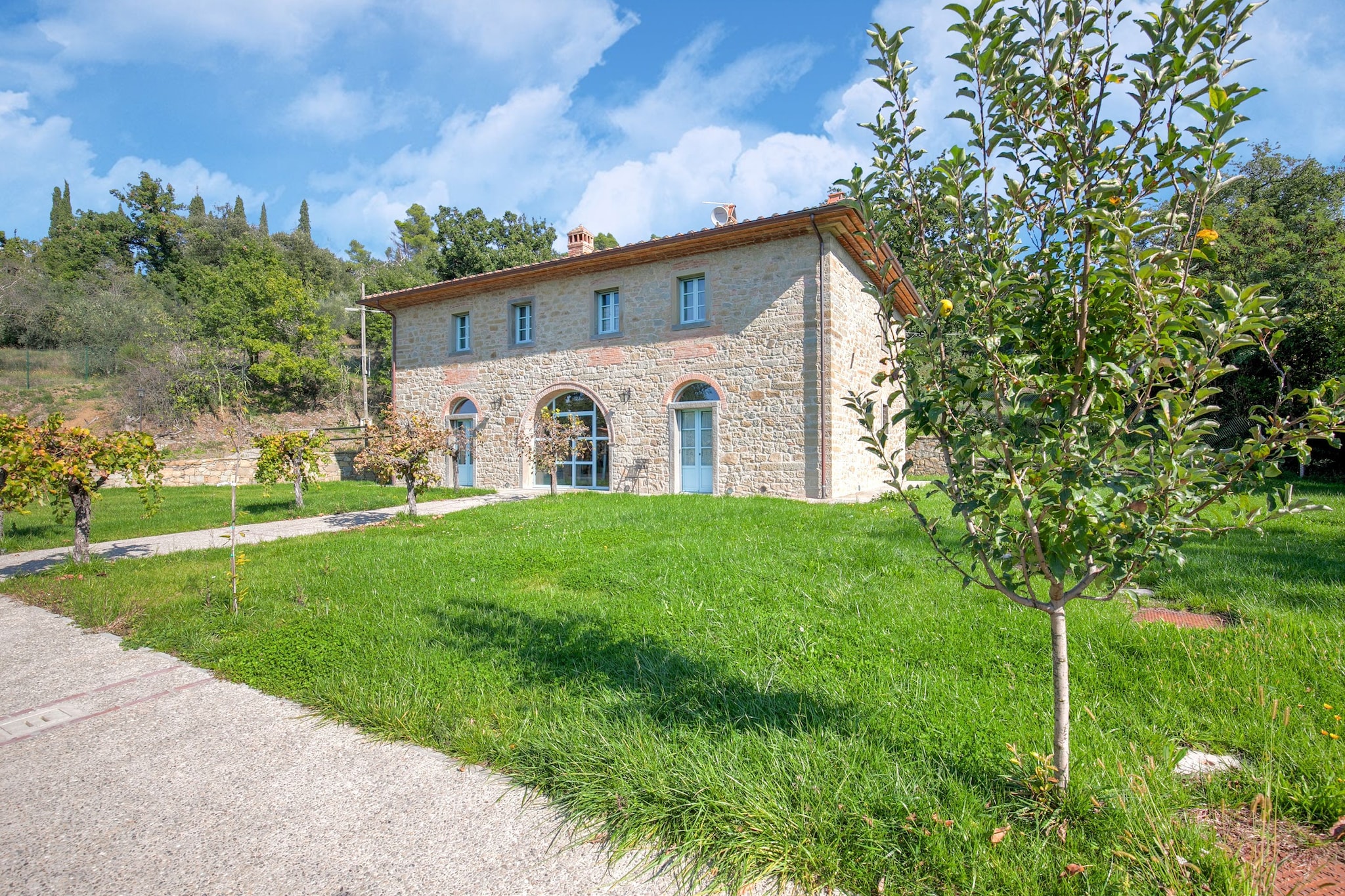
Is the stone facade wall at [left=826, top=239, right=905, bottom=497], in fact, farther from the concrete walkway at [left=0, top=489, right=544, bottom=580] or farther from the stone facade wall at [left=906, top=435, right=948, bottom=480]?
the concrete walkway at [left=0, top=489, right=544, bottom=580]

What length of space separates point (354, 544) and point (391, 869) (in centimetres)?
618

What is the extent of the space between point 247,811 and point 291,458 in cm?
1087

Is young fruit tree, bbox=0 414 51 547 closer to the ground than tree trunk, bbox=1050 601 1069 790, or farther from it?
farther from it

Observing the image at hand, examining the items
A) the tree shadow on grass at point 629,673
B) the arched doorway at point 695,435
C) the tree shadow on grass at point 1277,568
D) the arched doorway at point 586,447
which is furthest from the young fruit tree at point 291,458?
the tree shadow on grass at point 1277,568

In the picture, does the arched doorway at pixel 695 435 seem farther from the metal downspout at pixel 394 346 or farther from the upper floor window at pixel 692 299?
the metal downspout at pixel 394 346

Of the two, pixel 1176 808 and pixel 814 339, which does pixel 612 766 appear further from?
pixel 814 339

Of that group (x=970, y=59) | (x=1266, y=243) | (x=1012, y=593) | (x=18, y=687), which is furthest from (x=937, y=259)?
(x=1266, y=243)

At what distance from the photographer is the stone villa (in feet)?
38.3

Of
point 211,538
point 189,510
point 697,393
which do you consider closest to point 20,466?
point 211,538

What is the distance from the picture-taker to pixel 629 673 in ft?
10.9

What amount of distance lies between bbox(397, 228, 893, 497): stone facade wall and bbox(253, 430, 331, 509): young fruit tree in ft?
15.4

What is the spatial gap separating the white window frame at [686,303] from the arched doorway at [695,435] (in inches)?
55.4

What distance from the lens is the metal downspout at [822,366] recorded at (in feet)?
37.2

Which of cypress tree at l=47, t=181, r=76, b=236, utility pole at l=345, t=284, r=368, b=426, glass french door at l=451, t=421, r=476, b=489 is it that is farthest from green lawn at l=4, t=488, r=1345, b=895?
cypress tree at l=47, t=181, r=76, b=236
